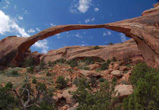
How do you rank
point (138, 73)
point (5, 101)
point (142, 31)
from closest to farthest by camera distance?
1. point (5, 101)
2. point (138, 73)
3. point (142, 31)

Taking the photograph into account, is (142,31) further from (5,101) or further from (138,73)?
(5,101)

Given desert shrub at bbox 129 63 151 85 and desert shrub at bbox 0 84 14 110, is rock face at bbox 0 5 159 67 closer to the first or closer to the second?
desert shrub at bbox 129 63 151 85

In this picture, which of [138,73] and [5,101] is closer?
[5,101]

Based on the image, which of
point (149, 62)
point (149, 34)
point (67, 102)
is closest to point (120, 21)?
point (149, 34)

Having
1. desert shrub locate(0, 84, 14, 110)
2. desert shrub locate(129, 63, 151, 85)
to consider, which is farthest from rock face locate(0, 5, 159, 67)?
desert shrub locate(0, 84, 14, 110)

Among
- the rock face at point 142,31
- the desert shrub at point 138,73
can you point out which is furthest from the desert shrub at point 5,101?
the desert shrub at point 138,73

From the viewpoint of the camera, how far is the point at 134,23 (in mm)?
8719

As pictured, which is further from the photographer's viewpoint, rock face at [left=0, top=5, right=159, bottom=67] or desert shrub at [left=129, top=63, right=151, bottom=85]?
rock face at [left=0, top=5, right=159, bottom=67]

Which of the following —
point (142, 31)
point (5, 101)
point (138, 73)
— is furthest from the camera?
point (142, 31)

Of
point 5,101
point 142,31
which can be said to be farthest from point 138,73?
point 5,101

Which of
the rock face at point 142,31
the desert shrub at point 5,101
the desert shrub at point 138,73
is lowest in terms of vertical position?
the desert shrub at point 5,101

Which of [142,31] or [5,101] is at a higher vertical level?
[142,31]

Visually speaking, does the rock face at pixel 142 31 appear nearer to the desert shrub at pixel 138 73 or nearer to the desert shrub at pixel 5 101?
the desert shrub at pixel 138 73

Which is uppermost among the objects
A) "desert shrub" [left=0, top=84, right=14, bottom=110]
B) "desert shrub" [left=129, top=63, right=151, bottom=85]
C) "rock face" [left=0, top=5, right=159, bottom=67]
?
"rock face" [left=0, top=5, right=159, bottom=67]
